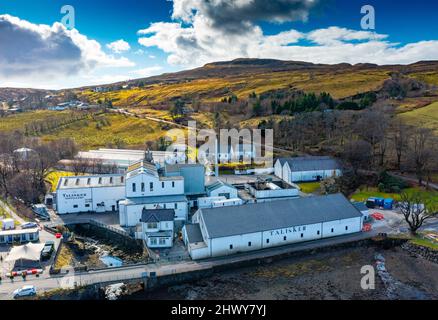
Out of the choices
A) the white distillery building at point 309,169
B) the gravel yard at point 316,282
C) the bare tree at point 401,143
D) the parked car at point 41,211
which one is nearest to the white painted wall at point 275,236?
the gravel yard at point 316,282

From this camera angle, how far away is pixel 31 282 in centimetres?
2622

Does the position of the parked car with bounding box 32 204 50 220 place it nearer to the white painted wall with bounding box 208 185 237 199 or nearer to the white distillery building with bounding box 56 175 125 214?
the white distillery building with bounding box 56 175 125 214

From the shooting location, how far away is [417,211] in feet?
117

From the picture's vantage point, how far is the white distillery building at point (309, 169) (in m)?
52.0

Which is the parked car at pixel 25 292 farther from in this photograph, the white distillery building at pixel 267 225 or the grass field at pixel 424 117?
the grass field at pixel 424 117

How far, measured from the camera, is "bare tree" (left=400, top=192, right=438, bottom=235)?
35.2m

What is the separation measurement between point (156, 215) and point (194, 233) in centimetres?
425

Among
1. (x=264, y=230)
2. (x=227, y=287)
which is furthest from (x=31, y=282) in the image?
(x=264, y=230)

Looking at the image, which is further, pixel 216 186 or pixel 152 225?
pixel 216 186

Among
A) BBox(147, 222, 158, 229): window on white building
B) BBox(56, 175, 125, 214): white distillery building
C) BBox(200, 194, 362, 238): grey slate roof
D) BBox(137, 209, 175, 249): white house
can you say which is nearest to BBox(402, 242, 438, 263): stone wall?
BBox(200, 194, 362, 238): grey slate roof

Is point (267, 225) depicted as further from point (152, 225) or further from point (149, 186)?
point (149, 186)

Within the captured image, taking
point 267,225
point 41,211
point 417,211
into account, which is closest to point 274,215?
point 267,225

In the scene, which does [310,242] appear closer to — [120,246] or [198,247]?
[198,247]

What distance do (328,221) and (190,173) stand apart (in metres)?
16.4
